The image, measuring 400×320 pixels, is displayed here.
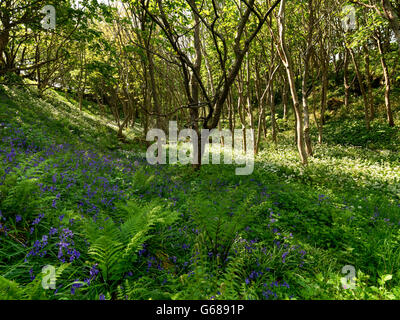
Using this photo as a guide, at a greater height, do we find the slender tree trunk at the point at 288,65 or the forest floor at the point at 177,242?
the slender tree trunk at the point at 288,65

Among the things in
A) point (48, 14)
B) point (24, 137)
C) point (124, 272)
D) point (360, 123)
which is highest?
point (48, 14)

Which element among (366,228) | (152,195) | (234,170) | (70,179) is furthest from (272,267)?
(234,170)

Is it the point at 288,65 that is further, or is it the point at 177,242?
the point at 288,65

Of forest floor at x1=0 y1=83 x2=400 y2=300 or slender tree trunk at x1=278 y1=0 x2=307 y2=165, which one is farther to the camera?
slender tree trunk at x1=278 y1=0 x2=307 y2=165

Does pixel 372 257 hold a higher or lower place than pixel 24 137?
lower

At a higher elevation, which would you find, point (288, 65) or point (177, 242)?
point (288, 65)

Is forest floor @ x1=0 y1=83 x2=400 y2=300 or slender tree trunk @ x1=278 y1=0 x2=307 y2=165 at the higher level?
slender tree trunk @ x1=278 y1=0 x2=307 y2=165

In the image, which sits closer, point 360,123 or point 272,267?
point 272,267

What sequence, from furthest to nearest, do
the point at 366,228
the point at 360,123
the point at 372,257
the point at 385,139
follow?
the point at 360,123, the point at 385,139, the point at 366,228, the point at 372,257

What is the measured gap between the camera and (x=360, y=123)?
61.0ft

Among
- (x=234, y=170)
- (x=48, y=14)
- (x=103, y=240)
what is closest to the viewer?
(x=103, y=240)

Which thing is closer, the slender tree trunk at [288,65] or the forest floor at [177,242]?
the forest floor at [177,242]

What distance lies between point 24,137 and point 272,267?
8.36 meters
